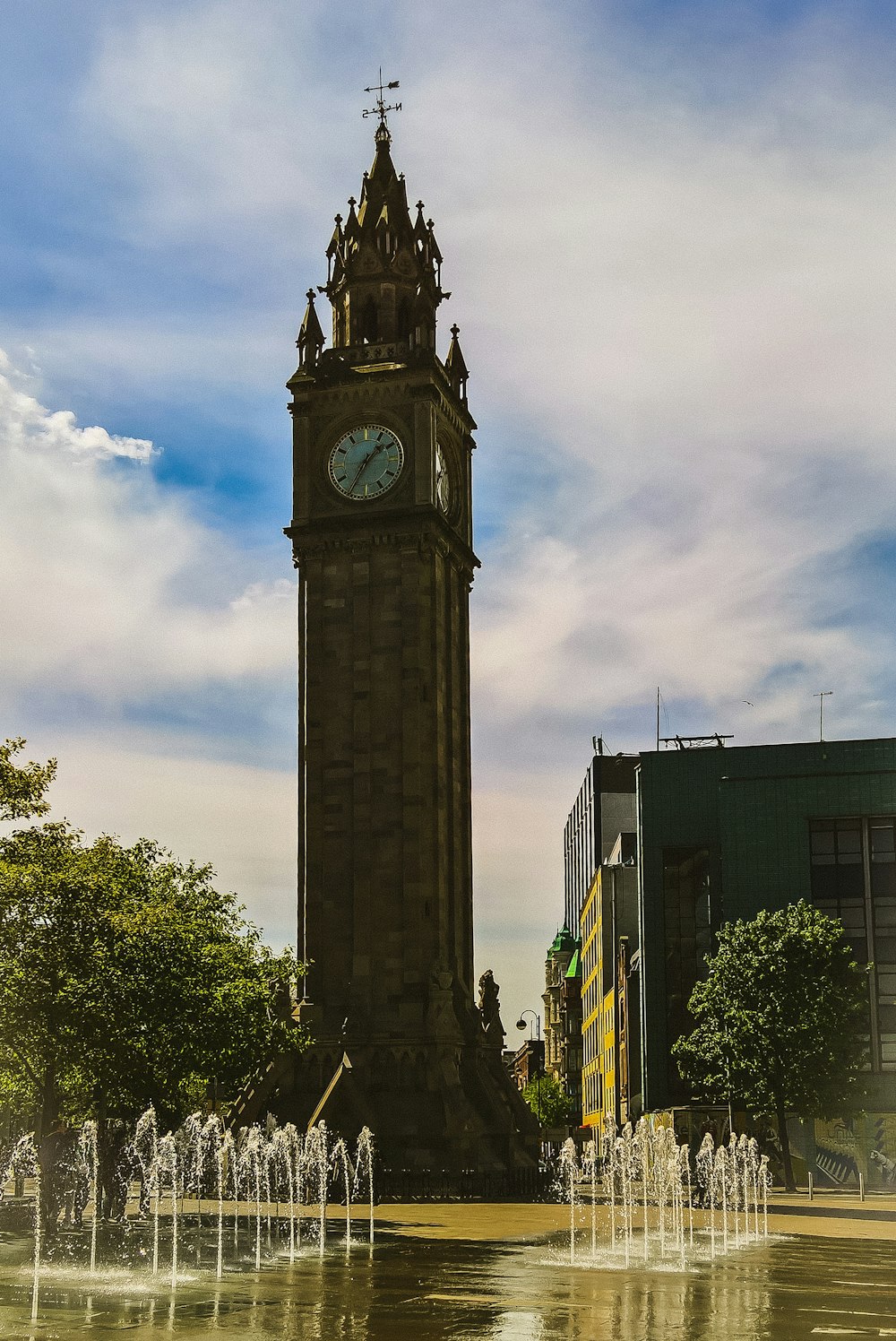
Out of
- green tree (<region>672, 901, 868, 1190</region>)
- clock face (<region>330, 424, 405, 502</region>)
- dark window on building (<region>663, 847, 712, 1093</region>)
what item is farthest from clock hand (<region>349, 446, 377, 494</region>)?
Result: green tree (<region>672, 901, 868, 1190</region>)

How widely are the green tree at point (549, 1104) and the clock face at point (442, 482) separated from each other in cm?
7549

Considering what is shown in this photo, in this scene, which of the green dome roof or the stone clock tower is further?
the green dome roof

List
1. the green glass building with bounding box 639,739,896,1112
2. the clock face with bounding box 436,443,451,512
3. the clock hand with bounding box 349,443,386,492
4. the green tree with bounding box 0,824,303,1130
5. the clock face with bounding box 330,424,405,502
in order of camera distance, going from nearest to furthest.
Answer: the green tree with bounding box 0,824,303,1130 < the green glass building with bounding box 639,739,896,1112 < the clock face with bounding box 330,424,405,502 < the clock hand with bounding box 349,443,386,492 < the clock face with bounding box 436,443,451,512

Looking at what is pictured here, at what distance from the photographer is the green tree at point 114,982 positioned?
39375 millimetres

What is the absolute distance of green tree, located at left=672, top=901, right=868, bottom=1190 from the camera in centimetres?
5956

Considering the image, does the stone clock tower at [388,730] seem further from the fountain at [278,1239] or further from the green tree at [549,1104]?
the green tree at [549,1104]

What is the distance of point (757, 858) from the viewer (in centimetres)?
7588

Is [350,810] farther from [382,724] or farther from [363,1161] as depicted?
[363,1161]

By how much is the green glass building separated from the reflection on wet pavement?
41796 millimetres

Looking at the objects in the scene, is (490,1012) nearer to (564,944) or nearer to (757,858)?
(757,858)

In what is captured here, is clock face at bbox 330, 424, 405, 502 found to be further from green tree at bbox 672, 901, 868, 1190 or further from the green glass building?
green tree at bbox 672, 901, 868, 1190

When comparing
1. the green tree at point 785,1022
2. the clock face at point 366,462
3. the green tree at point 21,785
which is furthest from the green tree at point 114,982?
the clock face at point 366,462

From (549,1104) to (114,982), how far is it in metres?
103

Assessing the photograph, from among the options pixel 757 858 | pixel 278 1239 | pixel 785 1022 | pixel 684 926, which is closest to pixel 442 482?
pixel 757 858
